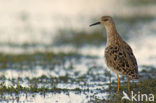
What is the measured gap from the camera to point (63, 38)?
14.1 m

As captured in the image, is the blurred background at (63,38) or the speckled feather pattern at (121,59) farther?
the blurred background at (63,38)

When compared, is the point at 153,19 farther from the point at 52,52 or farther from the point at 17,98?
the point at 17,98

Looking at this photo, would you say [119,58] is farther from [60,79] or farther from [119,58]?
[60,79]

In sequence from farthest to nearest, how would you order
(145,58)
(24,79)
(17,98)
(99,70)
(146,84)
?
(145,58) → (99,70) → (24,79) → (146,84) → (17,98)

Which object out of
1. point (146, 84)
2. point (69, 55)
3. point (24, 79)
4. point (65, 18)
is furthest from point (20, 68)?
point (65, 18)

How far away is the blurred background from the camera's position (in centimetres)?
1004

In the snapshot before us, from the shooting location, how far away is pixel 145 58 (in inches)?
465

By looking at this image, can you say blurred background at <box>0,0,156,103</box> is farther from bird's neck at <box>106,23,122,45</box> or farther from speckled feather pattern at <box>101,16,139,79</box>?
bird's neck at <box>106,23,122,45</box>

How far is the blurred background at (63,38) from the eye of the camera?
32.9ft

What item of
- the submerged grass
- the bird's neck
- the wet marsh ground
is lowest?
the wet marsh ground

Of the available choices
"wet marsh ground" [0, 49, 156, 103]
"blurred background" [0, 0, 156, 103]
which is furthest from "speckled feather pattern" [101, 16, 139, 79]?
"blurred background" [0, 0, 156, 103]

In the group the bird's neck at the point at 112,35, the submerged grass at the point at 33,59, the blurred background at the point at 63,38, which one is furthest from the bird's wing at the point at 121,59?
the submerged grass at the point at 33,59

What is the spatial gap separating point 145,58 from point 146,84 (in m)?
3.37

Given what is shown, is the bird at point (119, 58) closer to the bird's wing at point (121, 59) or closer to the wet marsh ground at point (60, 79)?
the bird's wing at point (121, 59)
